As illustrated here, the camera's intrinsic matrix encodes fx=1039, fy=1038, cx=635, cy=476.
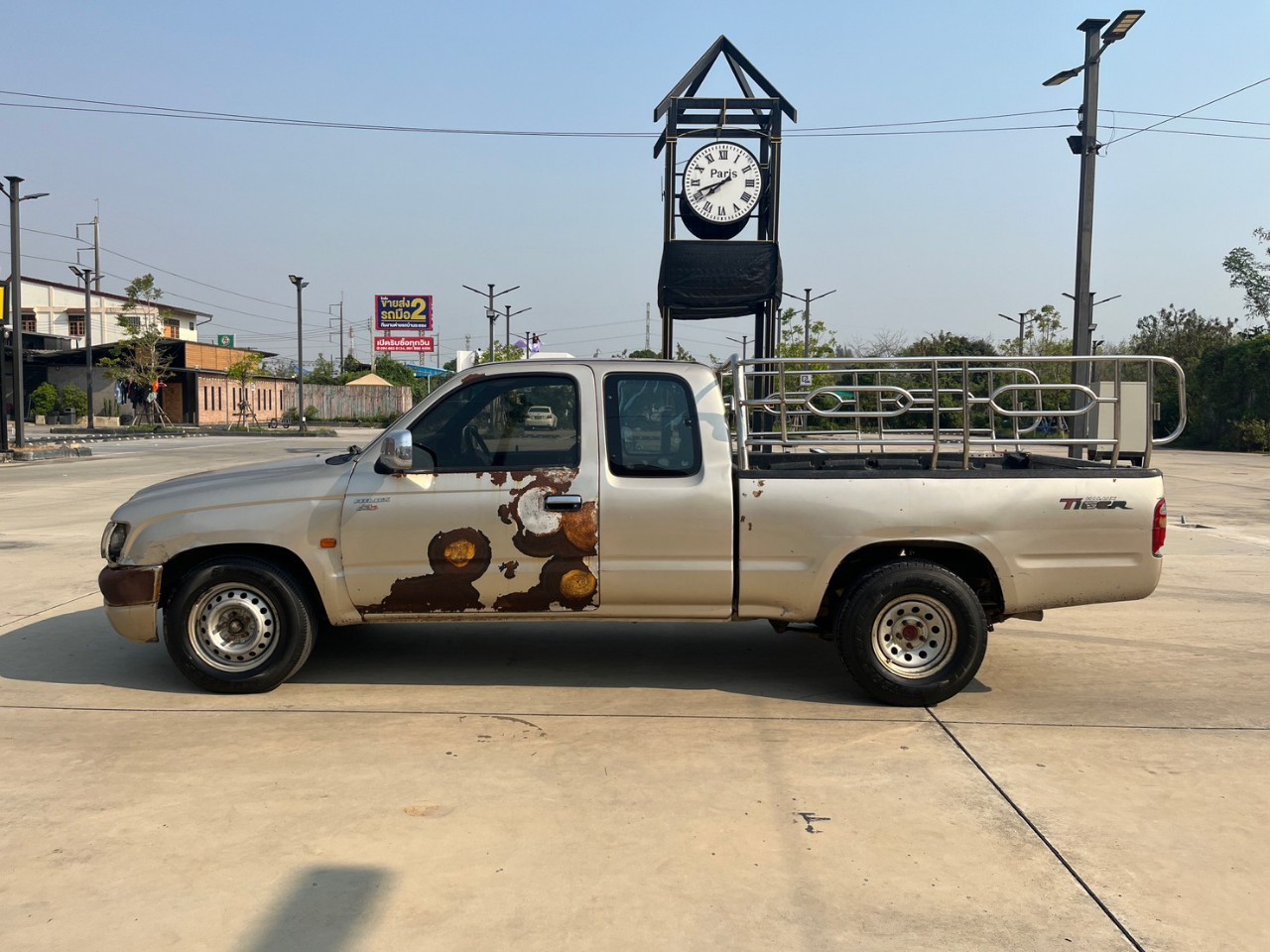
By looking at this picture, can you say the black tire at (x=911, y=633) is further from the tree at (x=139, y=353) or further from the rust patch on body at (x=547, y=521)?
the tree at (x=139, y=353)

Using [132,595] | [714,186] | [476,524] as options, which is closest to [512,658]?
[476,524]

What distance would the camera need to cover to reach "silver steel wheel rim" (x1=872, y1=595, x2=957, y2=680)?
18.4ft

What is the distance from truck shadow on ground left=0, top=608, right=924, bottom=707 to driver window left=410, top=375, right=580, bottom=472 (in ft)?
4.46

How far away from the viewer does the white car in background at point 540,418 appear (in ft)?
18.9

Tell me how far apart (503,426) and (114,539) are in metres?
2.26

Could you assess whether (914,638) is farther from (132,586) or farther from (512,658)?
(132,586)

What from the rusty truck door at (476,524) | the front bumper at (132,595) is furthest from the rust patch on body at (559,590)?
the front bumper at (132,595)

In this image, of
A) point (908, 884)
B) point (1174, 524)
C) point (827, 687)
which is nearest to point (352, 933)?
point (908, 884)

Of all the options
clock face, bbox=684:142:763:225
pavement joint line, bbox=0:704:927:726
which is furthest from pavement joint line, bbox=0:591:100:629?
clock face, bbox=684:142:763:225

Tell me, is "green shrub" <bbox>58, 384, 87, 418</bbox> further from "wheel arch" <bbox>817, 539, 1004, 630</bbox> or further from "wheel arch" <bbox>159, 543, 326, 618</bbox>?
"wheel arch" <bbox>817, 539, 1004, 630</bbox>

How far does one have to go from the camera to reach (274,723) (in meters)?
5.31

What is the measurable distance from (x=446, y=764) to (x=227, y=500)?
203 centimetres

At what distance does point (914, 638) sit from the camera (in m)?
5.66

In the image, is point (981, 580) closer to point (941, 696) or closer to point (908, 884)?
point (941, 696)
